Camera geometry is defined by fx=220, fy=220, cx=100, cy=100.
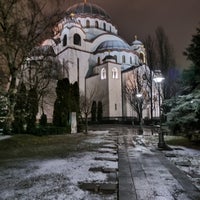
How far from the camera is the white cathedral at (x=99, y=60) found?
42819 millimetres

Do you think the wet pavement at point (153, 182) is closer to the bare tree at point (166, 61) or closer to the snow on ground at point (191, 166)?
the snow on ground at point (191, 166)

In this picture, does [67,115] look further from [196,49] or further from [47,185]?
[47,185]

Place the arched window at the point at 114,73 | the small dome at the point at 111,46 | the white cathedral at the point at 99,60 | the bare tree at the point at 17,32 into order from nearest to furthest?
the bare tree at the point at 17,32
the white cathedral at the point at 99,60
the arched window at the point at 114,73
the small dome at the point at 111,46

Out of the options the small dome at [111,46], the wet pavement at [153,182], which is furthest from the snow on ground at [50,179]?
the small dome at [111,46]

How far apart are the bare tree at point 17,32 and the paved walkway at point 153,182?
9.29m

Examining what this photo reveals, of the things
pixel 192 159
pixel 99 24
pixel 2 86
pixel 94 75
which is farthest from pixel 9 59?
pixel 99 24

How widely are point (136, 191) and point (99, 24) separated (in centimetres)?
5469

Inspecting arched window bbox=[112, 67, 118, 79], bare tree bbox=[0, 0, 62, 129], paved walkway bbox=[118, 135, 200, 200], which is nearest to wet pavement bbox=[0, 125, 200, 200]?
paved walkway bbox=[118, 135, 200, 200]

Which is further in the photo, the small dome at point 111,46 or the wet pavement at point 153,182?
the small dome at point 111,46

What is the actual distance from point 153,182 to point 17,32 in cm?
1197

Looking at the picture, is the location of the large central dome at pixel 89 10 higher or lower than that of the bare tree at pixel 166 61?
higher

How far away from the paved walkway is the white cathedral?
32.1 m

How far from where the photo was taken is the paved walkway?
4.29 metres

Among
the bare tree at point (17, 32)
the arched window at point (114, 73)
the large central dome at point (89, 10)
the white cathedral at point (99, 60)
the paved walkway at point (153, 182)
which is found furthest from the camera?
the large central dome at point (89, 10)
